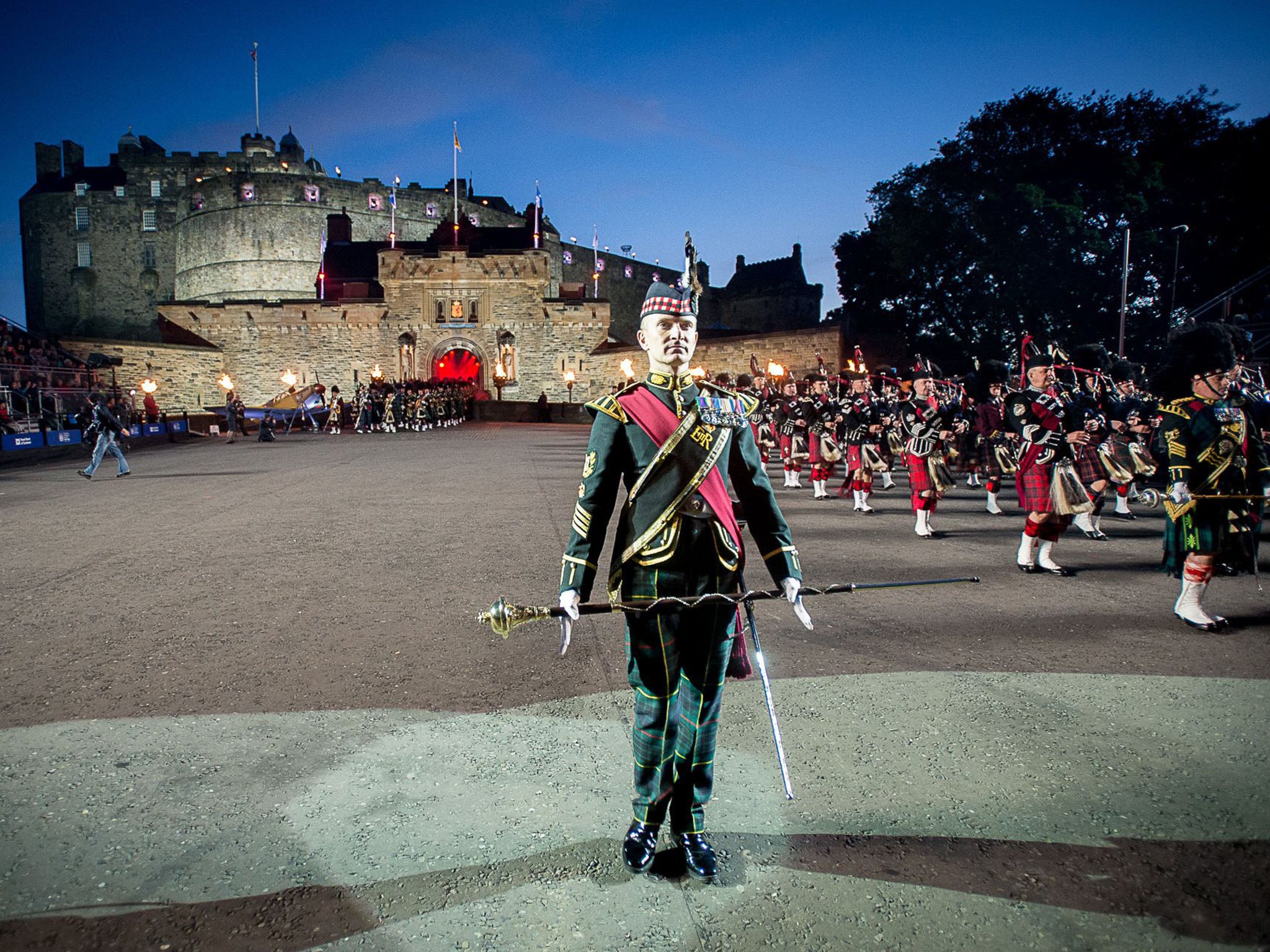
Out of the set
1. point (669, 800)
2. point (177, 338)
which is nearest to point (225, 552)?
point (669, 800)

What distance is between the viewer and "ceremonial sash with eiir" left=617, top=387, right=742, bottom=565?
2.72 meters

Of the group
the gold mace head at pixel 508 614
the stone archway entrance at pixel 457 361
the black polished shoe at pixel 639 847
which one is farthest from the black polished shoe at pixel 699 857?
the stone archway entrance at pixel 457 361

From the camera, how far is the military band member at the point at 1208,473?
5527 millimetres

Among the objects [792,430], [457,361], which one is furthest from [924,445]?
[457,361]

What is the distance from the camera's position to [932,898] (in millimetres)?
2586

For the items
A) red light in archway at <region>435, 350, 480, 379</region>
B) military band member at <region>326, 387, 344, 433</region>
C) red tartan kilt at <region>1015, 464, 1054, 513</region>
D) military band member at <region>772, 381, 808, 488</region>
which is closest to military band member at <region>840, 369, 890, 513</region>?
military band member at <region>772, 381, 808, 488</region>

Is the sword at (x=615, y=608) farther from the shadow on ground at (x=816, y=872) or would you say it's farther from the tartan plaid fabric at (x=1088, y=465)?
the tartan plaid fabric at (x=1088, y=465)

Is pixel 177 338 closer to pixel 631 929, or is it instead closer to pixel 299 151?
pixel 299 151

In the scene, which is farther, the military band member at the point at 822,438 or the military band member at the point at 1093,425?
the military band member at the point at 822,438

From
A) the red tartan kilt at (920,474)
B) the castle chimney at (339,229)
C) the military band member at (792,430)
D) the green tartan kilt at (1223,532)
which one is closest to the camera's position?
the green tartan kilt at (1223,532)

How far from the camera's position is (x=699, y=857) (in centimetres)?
272

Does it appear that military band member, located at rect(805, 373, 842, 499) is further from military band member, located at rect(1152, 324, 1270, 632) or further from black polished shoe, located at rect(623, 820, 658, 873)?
black polished shoe, located at rect(623, 820, 658, 873)

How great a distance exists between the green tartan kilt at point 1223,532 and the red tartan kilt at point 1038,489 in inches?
71.4

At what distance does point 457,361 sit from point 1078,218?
134 ft
